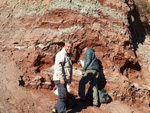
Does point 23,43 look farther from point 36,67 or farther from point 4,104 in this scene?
point 4,104

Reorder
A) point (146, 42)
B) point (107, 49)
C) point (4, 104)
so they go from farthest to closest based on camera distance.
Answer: point (146, 42)
point (107, 49)
point (4, 104)

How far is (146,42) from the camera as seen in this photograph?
810cm

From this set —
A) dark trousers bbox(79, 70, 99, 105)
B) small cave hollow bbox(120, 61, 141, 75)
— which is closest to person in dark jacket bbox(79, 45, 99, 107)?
dark trousers bbox(79, 70, 99, 105)

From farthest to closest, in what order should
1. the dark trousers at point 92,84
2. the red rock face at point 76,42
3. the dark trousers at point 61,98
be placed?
the red rock face at point 76,42 → the dark trousers at point 92,84 → the dark trousers at point 61,98

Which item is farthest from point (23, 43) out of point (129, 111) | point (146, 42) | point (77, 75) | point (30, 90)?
point (146, 42)

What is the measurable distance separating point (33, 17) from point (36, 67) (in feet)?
7.18

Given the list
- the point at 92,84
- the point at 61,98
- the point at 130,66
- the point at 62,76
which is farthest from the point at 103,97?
the point at 130,66

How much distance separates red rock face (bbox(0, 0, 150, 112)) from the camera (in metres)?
4.94

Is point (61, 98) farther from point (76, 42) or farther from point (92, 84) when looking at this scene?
point (76, 42)

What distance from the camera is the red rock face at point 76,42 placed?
4.94m

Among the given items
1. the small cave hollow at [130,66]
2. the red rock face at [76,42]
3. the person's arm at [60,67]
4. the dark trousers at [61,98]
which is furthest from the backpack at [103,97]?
the person's arm at [60,67]

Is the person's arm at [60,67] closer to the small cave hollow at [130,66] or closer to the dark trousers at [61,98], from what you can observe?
the dark trousers at [61,98]

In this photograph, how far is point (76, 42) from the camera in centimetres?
532

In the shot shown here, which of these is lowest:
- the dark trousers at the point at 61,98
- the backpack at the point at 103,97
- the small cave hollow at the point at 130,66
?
the backpack at the point at 103,97
